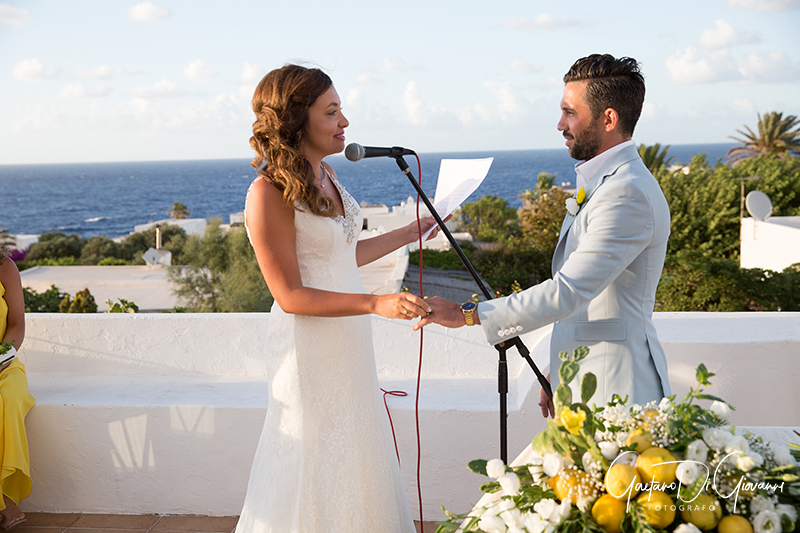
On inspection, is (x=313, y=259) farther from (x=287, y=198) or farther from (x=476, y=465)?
(x=476, y=465)

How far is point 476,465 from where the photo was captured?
114 cm

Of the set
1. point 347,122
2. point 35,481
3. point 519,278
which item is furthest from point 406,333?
point 519,278

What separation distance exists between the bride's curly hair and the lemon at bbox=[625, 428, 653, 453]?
123cm

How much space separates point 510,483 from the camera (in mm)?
1073

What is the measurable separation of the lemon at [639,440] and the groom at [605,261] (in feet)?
2.11

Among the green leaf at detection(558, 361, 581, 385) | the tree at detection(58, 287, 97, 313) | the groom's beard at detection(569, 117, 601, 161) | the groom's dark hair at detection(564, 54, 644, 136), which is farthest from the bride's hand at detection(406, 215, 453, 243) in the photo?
the tree at detection(58, 287, 97, 313)

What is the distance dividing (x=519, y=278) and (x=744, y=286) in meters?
6.60

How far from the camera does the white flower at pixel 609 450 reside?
1.03 m

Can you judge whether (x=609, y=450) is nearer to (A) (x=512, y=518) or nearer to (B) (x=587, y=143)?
(A) (x=512, y=518)

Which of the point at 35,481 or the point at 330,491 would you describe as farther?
the point at 35,481

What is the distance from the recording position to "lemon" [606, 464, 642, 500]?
39.3 inches

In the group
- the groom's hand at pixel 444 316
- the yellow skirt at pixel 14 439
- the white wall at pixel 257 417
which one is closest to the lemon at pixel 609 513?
the groom's hand at pixel 444 316

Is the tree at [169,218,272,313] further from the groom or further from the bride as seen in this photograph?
the groom

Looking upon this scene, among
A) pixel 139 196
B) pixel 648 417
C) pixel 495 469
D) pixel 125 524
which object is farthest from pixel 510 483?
pixel 139 196
